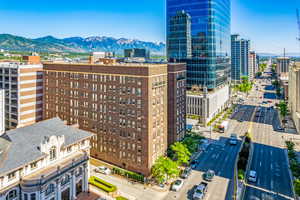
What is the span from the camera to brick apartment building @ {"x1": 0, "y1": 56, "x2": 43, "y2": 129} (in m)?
89.3

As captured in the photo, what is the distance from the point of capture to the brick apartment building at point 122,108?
6562 cm

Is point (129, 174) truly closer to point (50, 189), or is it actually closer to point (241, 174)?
point (50, 189)

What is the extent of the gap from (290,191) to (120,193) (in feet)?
139

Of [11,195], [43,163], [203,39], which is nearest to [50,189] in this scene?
[43,163]

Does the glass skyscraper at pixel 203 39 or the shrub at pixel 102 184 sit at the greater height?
the glass skyscraper at pixel 203 39

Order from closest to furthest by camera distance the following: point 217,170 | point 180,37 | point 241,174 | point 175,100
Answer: point 241,174 → point 217,170 → point 175,100 → point 180,37

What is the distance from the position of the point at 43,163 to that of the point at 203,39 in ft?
320

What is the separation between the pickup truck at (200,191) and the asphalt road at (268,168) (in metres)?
9.62

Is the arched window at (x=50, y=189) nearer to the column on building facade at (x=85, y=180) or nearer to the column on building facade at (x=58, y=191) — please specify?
the column on building facade at (x=58, y=191)

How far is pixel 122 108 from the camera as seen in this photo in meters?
69.0

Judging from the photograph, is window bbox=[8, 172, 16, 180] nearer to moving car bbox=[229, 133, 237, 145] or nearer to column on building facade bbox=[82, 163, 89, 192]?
column on building facade bbox=[82, 163, 89, 192]

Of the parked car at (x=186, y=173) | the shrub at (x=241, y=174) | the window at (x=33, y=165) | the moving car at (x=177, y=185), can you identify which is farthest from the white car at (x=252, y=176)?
the window at (x=33, y=165)

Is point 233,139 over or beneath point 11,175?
beneath

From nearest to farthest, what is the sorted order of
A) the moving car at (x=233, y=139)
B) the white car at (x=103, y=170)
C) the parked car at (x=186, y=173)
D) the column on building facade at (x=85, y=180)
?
the column on building facade at (x=85, y=180)
the parked car at (x=186, y=173)
the white car at (x=103, y=170)
the moving car at (x=233, y=139)
